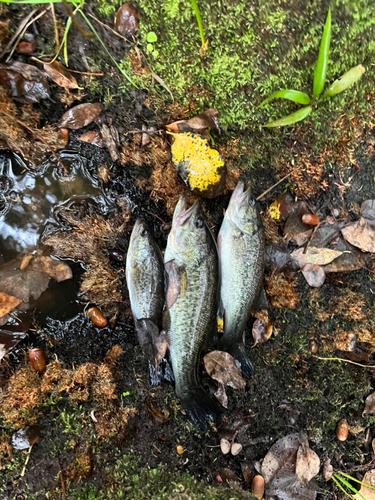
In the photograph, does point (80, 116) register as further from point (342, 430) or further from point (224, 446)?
point (342, 430)

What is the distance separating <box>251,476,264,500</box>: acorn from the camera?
11.2ft

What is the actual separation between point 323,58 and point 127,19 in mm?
2069

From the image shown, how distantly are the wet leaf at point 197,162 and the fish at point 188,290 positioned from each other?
260mm

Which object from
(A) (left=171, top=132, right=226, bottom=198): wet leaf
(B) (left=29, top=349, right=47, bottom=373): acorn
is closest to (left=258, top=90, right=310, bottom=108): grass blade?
(A) (left=171, top=132, right=226, bottom=198): wet leaf

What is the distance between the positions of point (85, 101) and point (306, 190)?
280 centimetres

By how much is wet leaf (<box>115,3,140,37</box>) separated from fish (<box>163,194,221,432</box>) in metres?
1.81

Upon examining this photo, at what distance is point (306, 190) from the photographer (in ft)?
11.6

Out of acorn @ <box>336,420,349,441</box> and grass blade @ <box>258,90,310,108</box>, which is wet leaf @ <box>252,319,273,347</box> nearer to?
acorn @ <box>336,420,349,441</box>

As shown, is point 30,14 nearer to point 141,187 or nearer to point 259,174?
point 141,187

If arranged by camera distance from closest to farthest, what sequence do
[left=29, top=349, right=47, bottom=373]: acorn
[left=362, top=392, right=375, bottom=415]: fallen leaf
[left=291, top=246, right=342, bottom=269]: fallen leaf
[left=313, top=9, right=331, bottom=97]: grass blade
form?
[left=313, top=9, right=331, bottom=97]: grass blade
[left=29, top=349, right=47, bottom=373]: acorn
[left=291, top=246, right=342, bottom=269]: fallen leaf
[left=362, top=392, right=375, bottom=415]: fallen leaf

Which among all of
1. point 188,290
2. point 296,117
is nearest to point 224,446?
point 188,290

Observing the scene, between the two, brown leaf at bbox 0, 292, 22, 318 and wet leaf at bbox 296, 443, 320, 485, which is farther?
wet leaf at bbox 296, 443, 320, 485

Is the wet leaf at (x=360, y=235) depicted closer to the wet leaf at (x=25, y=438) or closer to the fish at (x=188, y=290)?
the fish at (x=188, y=290)

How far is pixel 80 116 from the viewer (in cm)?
319
